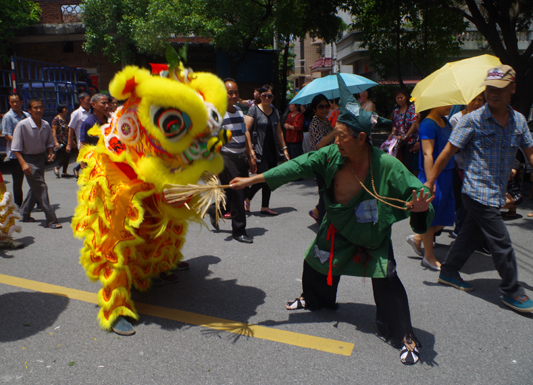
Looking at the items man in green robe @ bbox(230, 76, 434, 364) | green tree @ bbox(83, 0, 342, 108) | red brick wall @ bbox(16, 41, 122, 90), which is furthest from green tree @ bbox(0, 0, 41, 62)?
man in green robe @ bbox(230, 76, 434, 364)

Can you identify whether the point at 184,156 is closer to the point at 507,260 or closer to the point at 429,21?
the point at 507,260

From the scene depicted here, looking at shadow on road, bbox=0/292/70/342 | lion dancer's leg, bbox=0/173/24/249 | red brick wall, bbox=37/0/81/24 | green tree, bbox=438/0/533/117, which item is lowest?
shadow on road, bbox=0/292/70/342

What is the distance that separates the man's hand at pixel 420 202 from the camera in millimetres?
2730

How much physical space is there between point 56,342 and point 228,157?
3.04 metres

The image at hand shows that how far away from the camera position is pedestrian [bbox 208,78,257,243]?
545cm

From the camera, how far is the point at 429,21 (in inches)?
495

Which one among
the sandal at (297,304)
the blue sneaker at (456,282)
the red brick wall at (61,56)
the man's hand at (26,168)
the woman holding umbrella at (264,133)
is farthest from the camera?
the red brick wall at (61,56)

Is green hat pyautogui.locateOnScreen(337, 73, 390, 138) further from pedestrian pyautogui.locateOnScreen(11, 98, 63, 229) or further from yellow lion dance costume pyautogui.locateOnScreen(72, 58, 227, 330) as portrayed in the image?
pedestrian pyautogui.locateOnScreen(11, 98, 63, 229)

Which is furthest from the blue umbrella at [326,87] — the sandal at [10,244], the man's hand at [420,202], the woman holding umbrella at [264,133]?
the sandal at [10,244]

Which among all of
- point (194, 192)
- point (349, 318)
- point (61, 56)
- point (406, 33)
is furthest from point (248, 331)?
point (61, 56)

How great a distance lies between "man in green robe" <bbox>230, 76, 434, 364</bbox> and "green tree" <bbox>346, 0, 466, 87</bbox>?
9.07m

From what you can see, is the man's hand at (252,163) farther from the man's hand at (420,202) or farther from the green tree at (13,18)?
the green tree at (13,18)

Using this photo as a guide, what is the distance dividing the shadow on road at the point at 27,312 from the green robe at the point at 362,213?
6.82ft

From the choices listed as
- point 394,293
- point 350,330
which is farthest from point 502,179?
point 350,330
